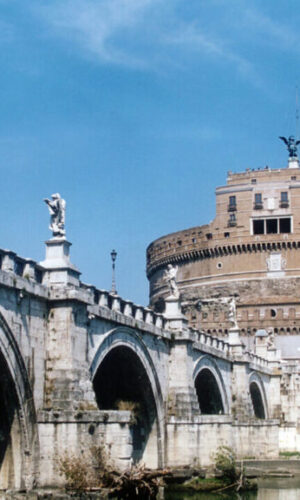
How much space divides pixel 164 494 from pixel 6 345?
11640 millimetres

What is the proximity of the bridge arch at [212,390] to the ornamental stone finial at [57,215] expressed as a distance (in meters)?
20.9

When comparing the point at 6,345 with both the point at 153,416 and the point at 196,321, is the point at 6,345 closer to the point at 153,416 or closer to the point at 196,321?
the point at 153,416

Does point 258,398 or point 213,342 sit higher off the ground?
point 213,342

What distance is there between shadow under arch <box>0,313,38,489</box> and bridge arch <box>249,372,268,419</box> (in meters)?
36.2

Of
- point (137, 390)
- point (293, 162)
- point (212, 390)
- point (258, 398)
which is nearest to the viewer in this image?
point (137, 390)

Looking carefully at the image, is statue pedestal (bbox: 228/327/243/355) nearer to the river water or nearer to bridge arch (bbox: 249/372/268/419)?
bridge arch (bbox: 249/372/268/419)

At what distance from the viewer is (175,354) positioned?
39.0 meters

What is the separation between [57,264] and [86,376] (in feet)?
11.3

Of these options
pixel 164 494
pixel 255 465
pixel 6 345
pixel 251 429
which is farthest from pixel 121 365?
pixel 251 429

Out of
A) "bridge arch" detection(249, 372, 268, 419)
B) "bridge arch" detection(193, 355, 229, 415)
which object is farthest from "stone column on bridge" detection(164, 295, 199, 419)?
"bridge arch" detection(249, 372, 268, 419)

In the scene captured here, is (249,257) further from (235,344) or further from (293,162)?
(235,344)

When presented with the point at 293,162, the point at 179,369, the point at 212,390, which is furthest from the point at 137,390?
the point at 293,162

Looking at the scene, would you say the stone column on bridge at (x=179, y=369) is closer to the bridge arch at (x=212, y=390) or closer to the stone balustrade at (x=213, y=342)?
the stone balustrade at (x=213, y=342)

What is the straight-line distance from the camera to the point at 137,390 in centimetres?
3622
